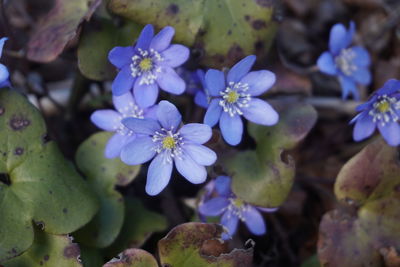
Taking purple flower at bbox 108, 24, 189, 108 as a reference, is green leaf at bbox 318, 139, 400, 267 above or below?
below

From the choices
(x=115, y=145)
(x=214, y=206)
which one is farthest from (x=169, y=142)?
(x=214, y=206)

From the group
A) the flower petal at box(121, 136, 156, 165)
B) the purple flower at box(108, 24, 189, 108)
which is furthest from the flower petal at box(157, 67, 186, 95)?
the flower petal at box(121, 136, 156, 165)

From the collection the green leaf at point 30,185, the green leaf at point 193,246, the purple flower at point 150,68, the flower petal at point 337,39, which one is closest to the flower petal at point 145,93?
the purple flower at point 150,68

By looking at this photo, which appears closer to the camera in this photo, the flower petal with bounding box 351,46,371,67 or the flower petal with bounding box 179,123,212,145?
the flower petal with bounding box 179,123,212,145

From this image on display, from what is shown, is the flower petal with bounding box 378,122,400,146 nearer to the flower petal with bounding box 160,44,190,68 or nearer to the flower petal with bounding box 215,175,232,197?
the flower petal with bounding box 215,175,232,197

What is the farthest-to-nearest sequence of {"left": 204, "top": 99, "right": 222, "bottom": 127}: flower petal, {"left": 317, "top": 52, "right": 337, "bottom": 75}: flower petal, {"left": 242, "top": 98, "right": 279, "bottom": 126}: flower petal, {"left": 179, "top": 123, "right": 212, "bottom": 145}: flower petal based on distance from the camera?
{"left": 317, "top": 52, "right": 337, "bottom": 75}: flower petal → {"left": 242, "top": 98, "right": 279, "bottom": 126}: flower petal → {"left": 204, "top": 99, "right": 222, "bottom": 127}: flower petal → {"left": 179, "top": 123, "right": 212, "bottom": 145}: flower petal

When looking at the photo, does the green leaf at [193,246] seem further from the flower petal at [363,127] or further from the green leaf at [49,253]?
the flower petal at [363,127]

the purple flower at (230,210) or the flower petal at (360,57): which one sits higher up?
the flower petal at (360,57)
